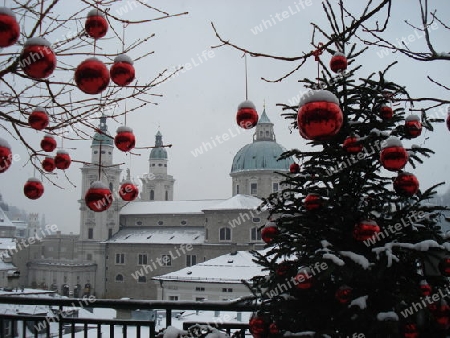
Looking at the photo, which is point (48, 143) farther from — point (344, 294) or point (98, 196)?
point (344, 294)

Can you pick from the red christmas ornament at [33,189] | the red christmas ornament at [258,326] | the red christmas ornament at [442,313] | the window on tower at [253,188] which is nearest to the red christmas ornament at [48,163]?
the red christmas ornament at [33,189]

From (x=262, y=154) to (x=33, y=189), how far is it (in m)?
40.8

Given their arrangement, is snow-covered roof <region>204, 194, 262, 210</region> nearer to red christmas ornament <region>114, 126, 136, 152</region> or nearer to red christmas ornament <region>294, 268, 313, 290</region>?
red christmas ornament <region>114, 126, 136, 152</region>

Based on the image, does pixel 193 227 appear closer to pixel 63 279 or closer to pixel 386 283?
pixel 63 279

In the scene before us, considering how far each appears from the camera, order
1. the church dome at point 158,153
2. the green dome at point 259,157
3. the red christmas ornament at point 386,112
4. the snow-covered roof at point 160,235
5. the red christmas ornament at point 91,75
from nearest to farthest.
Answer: the red christmas ornament at point 91,75 < the red christmas ornament at point 386,112 < the snow-covered roof at point 160,235 < the green dome at point 259,157 < the church dome at point 158,153

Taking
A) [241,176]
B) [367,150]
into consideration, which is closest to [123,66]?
[367,150]

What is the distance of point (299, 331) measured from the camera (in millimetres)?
3412

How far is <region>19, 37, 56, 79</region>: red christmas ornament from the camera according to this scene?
8.57ft

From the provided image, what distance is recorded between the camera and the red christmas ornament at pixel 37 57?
261cm

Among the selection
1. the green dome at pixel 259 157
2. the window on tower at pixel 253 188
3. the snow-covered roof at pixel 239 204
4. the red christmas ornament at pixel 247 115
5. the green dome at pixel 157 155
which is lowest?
the red christmas ornament at pixel 247 115

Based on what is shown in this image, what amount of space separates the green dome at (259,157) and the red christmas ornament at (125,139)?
39200mm

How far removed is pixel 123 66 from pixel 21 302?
2.87 m

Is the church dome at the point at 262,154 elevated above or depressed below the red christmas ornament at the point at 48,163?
above

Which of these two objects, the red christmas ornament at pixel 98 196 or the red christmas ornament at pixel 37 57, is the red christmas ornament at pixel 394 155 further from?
the red christmas ornament at pixel 98 196
